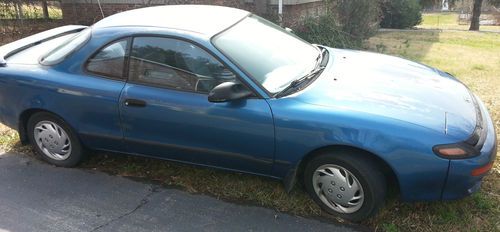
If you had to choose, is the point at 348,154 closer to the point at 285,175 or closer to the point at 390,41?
the point at 285,175

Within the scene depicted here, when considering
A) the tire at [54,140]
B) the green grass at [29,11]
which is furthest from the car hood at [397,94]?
the green grass at [29,11]

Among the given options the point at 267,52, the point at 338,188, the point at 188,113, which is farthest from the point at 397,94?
the point at 188,113

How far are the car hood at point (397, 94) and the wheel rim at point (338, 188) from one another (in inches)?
18.2

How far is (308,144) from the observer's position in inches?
122

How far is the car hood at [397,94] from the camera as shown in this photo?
3.01 meters

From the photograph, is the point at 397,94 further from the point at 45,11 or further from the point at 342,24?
the point at 45,11

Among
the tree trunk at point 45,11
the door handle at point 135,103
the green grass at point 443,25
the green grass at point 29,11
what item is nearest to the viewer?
the door handle at point 135,103

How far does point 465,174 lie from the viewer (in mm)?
2850

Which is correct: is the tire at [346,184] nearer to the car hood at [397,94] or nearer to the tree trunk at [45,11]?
the car hood at [397,94]

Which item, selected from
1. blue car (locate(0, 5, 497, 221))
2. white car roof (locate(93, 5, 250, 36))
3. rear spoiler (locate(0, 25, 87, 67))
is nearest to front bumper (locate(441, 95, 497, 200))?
blue car (locate(0, 5, 497, 221))

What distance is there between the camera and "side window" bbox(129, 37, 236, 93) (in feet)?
11.0

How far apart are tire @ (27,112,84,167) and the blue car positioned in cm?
1

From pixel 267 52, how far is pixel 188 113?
0.83m

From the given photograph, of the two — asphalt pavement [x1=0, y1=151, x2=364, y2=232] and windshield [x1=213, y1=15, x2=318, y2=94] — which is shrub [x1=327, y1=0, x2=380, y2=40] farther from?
asphalt pavement [x1=0, y1=151, x2=364, y2=232]
